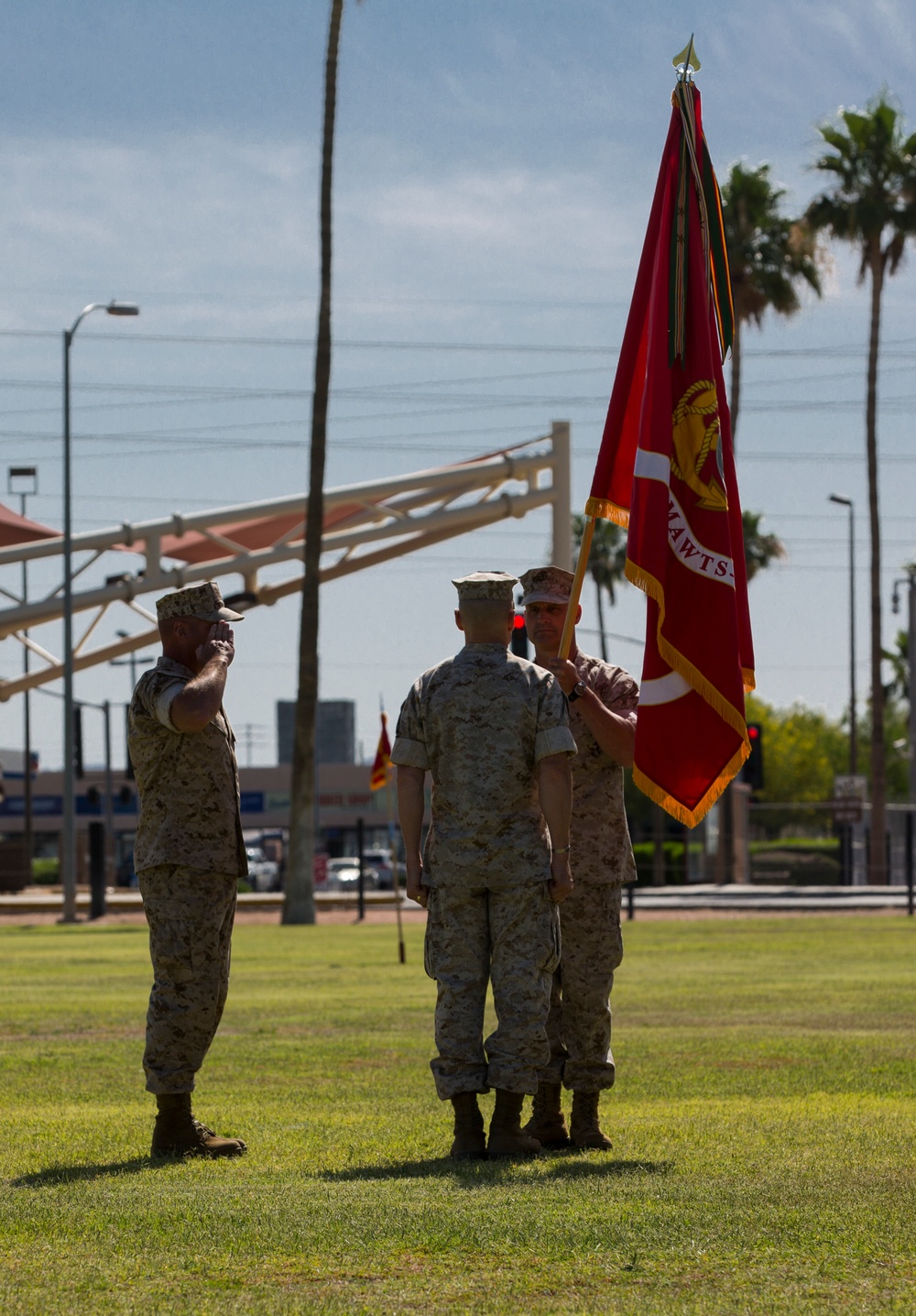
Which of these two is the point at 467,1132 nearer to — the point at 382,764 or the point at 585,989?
the point at 585,989

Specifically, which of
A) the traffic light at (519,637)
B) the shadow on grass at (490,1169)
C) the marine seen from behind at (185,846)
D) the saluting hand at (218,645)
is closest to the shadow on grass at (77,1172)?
the marine seen from behind at (185,846)

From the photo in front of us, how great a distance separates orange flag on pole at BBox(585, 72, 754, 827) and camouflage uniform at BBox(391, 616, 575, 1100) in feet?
1.91

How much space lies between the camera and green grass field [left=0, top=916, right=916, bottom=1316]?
15.7ft

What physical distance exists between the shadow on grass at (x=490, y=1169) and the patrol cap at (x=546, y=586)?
201 cm

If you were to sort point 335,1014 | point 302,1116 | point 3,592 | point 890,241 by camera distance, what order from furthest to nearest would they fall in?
point 890,241
point 3,592
point 335,1014
point 302,1116

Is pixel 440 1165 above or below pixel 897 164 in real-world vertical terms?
below

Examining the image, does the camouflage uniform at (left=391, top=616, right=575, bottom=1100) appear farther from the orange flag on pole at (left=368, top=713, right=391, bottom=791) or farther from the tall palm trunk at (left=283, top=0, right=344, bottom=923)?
the tall palm trunk at (left=283, top=0, right=344, bottom=923)

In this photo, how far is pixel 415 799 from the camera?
714cm

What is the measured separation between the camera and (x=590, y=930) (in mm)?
7387

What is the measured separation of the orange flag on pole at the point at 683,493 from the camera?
7.69 metres

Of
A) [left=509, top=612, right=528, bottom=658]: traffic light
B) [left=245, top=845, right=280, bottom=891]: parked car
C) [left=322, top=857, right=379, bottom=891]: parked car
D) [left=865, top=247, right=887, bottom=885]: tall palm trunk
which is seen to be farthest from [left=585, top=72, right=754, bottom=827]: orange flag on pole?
[left=245, top=845, right=280, bottom=891]: parked car

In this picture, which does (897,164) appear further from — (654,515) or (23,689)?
(654,515)

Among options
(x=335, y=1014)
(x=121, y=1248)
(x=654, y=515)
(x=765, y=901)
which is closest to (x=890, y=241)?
(x=765, y=901)

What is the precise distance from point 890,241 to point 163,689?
4375 cm
